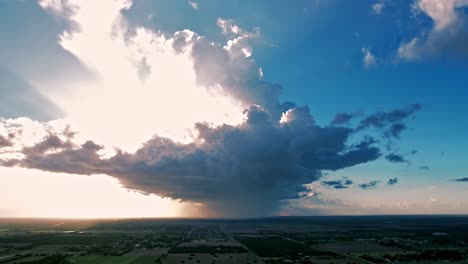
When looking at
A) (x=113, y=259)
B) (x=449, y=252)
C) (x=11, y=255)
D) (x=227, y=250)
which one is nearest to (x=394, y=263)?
(x=449, y=252)

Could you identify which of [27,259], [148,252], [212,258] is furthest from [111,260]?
[212,258]

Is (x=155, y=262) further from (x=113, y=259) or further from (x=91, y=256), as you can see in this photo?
(x=91, y=256)

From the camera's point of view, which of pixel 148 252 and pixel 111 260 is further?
pixel 148 252

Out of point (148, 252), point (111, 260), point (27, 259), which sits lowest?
point (111, 260)

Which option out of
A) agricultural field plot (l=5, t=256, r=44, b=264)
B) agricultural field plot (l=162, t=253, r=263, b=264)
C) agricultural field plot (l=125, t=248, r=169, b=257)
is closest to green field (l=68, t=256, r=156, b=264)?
agricultural field plot (l=162, t=253, r=263, b=264)

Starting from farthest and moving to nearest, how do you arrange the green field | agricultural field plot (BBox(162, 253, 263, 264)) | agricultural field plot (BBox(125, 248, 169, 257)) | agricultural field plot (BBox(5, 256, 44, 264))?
agricultural field plot (BBox(125, 248, 169, 257))
agricultural field plot (BBox(5, 256, 44, 264))
the green field
agricultural field plot (BBox(162, 253, 263, 264))

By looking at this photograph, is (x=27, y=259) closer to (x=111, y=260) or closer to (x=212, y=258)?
(x=111, y=260)

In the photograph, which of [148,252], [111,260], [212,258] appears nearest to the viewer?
[111,260]

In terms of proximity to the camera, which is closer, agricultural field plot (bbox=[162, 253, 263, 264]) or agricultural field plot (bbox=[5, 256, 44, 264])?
agricultural field plot (bbox=[162, 253, 263, 264])

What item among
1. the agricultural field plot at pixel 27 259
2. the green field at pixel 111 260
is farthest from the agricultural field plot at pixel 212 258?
the agricultural field plot at pixel 27 259

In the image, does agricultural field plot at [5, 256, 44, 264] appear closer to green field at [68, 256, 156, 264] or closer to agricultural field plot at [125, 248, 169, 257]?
green field at [68, 256, 156, 264]
